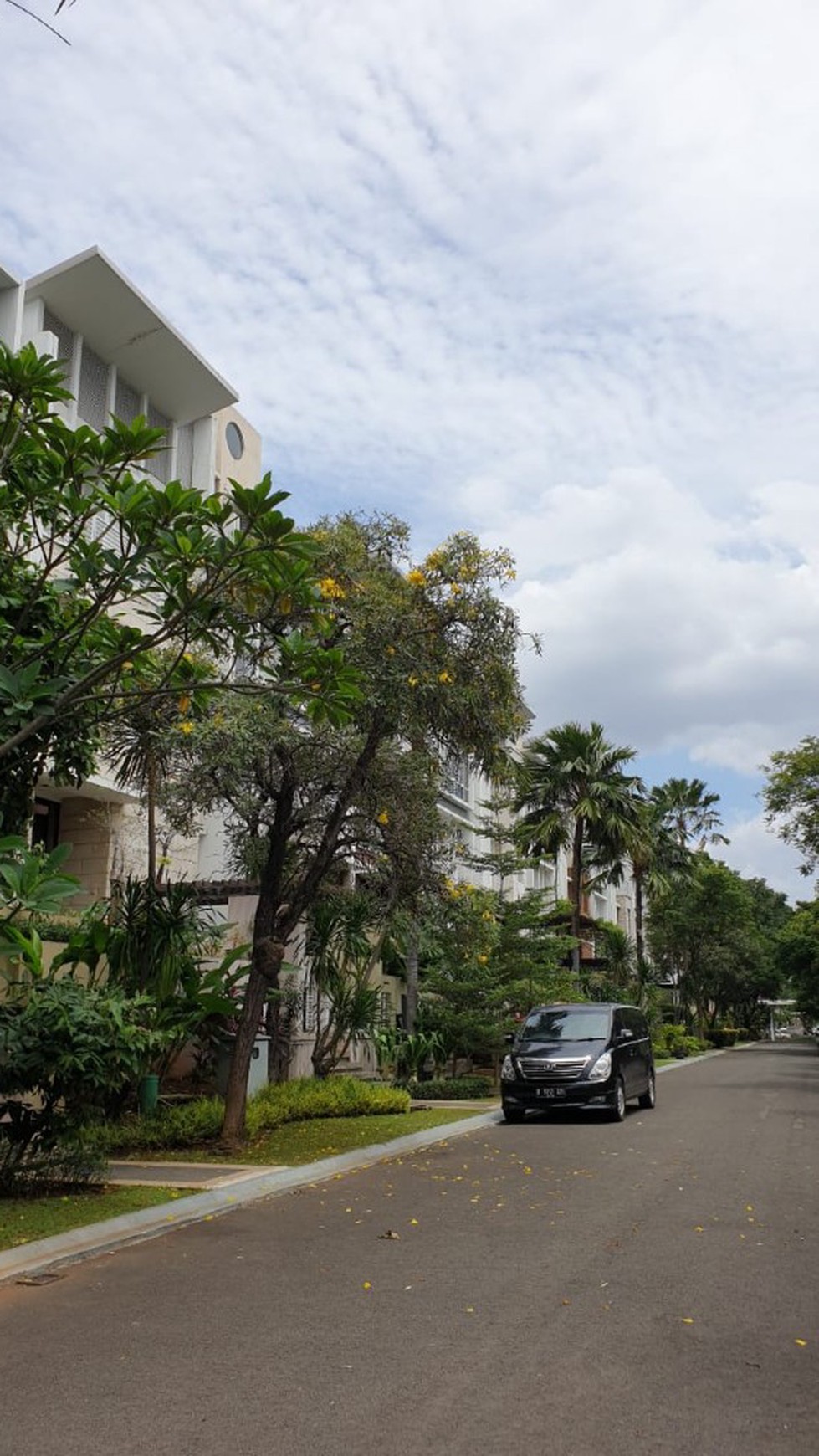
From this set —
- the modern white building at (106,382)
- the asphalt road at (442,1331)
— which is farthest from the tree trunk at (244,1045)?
the modern white building at (106,382)

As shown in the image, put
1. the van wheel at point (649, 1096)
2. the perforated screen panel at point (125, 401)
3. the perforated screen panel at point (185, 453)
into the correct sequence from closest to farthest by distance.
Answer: the van wheel at point (649, 1096)
the perforated screen panel at point (125, 401)
the perforated screen panel at point (185, 453)

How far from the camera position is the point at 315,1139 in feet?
50.6

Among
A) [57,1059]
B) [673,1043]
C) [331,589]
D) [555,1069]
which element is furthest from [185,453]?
[673,1043]

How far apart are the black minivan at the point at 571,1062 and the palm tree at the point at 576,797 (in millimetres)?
13088

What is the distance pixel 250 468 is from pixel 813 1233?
25679 mm

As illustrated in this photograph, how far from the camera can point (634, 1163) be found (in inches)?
522

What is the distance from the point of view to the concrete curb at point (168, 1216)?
809 centimetres

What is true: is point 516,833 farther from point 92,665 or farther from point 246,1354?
point 246,1354

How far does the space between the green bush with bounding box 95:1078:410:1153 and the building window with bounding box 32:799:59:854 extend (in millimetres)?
7560

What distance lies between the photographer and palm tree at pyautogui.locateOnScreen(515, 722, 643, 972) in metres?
33.5

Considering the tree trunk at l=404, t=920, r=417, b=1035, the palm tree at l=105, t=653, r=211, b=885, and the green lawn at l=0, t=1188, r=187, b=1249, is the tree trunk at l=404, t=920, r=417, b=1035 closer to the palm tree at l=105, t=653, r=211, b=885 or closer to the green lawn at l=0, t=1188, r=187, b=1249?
the palm tree at l=105, t=653, r=211, b=885

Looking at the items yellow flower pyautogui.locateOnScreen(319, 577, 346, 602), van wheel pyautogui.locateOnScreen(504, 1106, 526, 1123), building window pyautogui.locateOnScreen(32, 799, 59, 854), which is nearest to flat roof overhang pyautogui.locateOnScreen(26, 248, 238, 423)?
building window pyautogui.locateOnScreen(32, 799, 59, 854)

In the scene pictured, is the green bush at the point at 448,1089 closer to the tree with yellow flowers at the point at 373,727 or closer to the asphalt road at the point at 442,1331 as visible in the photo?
the tree with yellow flowers at the point at 373,727

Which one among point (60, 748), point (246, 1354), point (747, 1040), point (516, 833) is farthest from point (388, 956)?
point (747, 1040)
